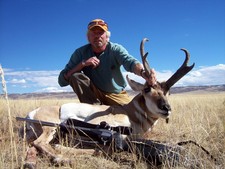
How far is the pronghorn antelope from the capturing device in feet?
15.8

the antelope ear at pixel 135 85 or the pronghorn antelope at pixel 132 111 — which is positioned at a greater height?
the antelope ear at pixel 135 85

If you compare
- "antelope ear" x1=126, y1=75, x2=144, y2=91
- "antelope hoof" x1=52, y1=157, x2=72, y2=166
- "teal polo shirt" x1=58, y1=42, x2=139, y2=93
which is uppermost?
"teal polo shirt" x1=58, y1=42, x2=139, y2=93

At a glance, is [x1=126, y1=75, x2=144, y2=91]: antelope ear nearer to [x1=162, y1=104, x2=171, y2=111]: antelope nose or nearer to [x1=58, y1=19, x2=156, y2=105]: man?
[x1=58, y1=19, x2=156, y2=105]: man

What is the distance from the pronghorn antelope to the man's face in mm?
1040

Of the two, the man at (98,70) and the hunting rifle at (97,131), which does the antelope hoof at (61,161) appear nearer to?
the hunting rifle at (97,131)

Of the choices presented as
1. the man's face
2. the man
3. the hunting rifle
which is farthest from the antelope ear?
the hunting rifle

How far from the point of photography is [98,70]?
618cm

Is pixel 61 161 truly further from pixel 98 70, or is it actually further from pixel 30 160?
pixel 98 70

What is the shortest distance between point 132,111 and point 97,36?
5.72 feet

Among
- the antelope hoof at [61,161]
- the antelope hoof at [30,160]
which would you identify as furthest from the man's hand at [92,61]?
the antelope hoof at [61,161]

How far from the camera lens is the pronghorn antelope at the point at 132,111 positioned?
480cm

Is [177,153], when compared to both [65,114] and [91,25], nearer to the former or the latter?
[65,114]

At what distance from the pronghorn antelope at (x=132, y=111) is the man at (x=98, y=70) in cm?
77

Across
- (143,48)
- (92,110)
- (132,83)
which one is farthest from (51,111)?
(143,48)
